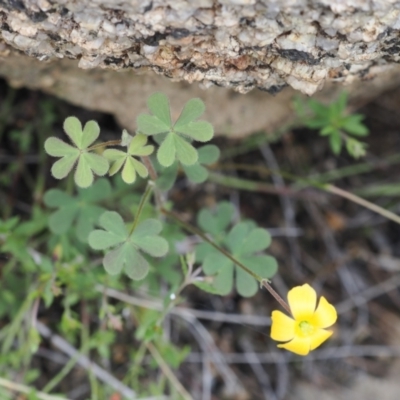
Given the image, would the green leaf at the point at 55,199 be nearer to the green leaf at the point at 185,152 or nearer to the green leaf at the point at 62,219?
the green leaf at the point at 62,219

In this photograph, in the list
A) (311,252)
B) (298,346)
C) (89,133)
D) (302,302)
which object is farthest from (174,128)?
(311,252)

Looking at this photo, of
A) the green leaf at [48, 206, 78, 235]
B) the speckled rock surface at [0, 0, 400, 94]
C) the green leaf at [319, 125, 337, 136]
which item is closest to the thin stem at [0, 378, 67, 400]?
the green leaf at [48, 206, 78, 235]

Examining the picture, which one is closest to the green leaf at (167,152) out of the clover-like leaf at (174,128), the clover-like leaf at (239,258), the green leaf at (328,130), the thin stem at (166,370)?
the clover-like leaf at (174,128)

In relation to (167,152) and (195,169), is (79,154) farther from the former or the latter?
(195,169)

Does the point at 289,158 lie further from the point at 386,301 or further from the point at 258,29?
the point at 258,29

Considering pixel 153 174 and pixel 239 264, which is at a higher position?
pixel 153 174

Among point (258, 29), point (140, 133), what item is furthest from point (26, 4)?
point (258, 29)
